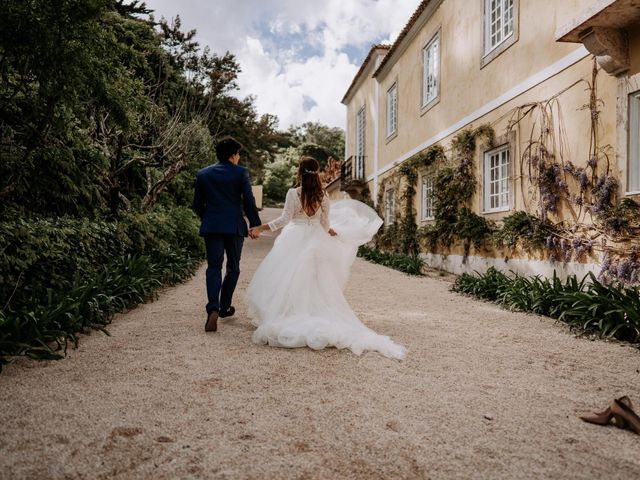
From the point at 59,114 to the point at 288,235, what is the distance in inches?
122

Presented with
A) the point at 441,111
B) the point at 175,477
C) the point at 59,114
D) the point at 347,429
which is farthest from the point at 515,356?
the point at 441,111

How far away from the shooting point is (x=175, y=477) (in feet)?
6.29

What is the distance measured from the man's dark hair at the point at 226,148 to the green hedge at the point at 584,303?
4046 millimetres

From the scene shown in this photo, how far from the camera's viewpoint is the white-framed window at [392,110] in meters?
15.4

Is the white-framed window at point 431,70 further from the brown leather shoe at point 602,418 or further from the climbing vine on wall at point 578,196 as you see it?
the brown leather shoe at point 602,418

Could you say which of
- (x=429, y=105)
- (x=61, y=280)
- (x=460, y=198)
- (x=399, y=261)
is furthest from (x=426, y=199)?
(x=61, y=280)

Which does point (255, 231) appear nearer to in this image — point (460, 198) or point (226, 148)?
point (226, 148)

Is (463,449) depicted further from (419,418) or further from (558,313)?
(558,313)

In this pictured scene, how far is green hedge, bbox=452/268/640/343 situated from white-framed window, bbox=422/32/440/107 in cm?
679

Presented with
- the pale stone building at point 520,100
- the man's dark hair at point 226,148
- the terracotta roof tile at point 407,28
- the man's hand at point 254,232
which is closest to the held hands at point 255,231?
the man's hand at point 254,232

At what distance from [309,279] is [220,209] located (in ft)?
3.85

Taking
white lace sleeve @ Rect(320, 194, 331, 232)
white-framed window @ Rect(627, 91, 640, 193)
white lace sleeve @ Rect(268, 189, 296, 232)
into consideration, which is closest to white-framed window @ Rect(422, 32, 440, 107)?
white-framed window @ Rect(627, 91, 640, 193)

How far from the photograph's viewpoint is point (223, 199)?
4.68 meters

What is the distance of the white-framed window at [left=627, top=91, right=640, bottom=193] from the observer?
5.74m
